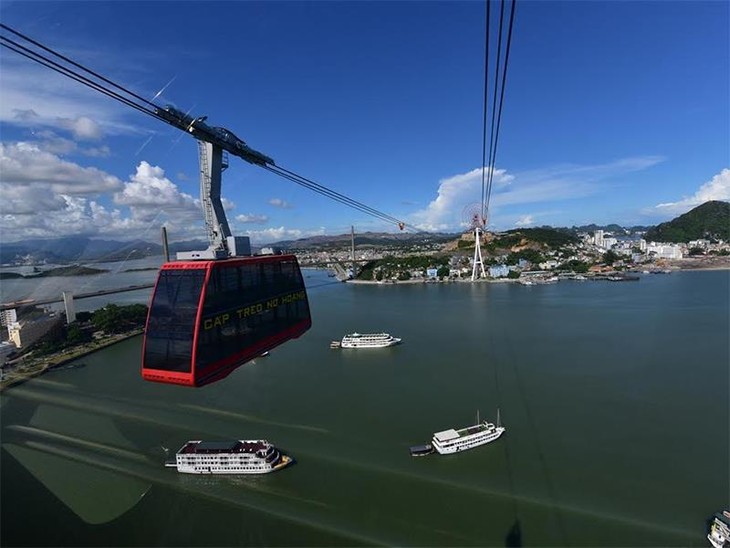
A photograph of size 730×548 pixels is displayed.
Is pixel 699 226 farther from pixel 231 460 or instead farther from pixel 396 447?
pixel 231 460

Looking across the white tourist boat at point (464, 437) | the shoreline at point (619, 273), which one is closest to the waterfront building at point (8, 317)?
the white tourist boat at point (464, 437)

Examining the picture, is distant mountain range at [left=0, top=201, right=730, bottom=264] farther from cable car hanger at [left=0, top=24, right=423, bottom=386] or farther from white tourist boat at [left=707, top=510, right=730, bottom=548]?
white tourist boat at [left=707, top=510, right=730, bottom=548]

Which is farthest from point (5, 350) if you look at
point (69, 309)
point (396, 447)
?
point (396, 447)

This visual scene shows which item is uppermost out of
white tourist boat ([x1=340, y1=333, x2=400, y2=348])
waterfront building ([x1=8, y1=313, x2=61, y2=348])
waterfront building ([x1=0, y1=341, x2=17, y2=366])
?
waterfront building ([x1=8, y1=313, x2=61, y2=348])

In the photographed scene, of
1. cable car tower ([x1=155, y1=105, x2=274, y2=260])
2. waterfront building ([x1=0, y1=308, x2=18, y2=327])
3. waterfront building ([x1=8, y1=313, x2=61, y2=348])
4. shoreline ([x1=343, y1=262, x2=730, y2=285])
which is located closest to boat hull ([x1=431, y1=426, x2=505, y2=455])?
cable car tower ([x1=155, y1=105, x2=274, y2=260])

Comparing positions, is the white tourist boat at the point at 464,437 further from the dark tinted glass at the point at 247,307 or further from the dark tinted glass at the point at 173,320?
the dark tinted glass at the point at 173,320

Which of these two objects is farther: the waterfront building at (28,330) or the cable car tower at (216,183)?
the waterfront building at (28,330)
